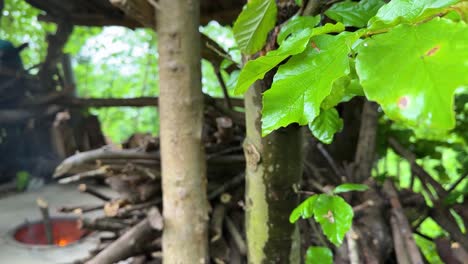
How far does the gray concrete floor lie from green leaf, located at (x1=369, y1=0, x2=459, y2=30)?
2074 millimetres

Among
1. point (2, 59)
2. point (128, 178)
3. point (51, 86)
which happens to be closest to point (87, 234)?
point (128, 178)

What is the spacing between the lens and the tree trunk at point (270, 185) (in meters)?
0.85

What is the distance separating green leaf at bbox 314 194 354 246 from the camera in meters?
0.72

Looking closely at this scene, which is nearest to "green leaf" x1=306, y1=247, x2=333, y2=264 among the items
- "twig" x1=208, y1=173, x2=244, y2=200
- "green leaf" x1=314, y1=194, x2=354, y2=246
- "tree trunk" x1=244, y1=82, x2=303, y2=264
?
"tree trunk" x1=244, y1=82, x2=303, y2=264

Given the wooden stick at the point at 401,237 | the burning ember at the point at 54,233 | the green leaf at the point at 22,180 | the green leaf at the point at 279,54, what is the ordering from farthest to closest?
1. the green leaf at the point at 22,180
2. the burning ember at the point at 54,233
3. the wooden stick at the point at 401,237
4. the green leaf at the point at 279,54

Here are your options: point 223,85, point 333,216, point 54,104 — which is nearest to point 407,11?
point 333,216

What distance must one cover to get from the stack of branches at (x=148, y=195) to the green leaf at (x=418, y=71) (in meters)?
1.01

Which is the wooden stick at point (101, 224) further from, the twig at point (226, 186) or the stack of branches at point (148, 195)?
the twig at point (226, 186)

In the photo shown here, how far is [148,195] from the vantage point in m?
1.36

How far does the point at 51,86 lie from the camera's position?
10.6ft

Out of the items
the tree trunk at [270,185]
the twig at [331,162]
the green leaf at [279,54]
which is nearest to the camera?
the green leaf at [279,54]

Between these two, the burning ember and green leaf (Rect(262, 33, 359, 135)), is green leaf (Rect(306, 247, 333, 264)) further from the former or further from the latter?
the burning ember

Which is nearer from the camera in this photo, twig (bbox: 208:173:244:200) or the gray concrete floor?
twig (bbox: 208:173:244:200)

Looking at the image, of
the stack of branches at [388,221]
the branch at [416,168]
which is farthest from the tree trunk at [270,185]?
the branch at [416,168]
